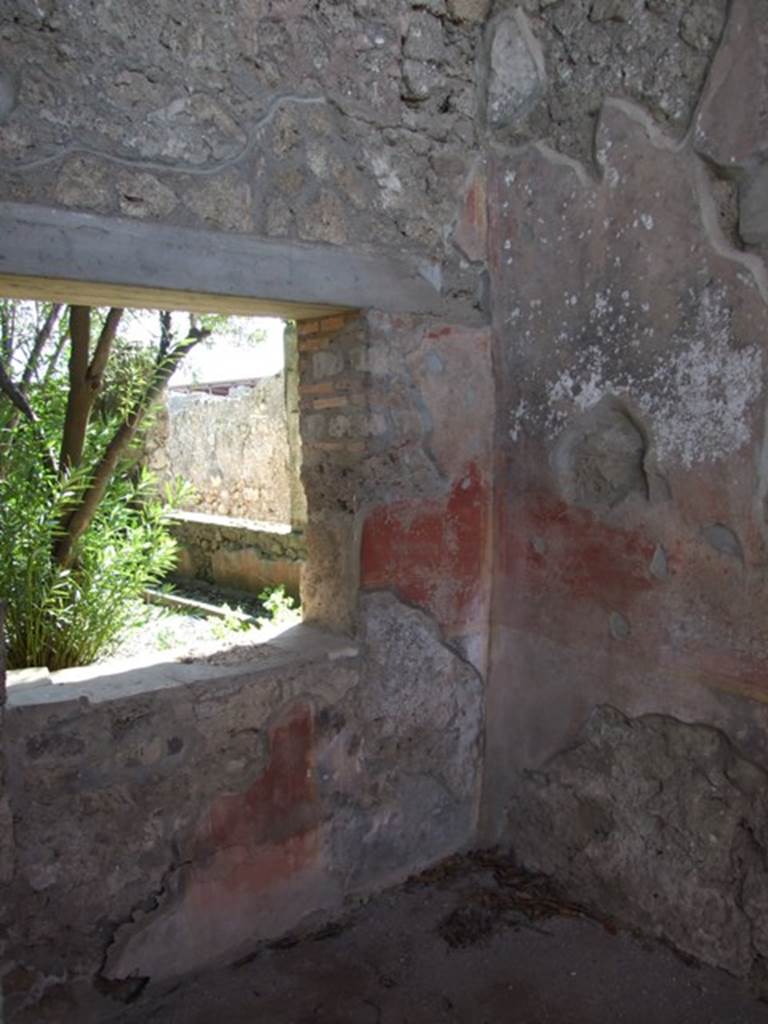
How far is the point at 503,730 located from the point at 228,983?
1.00 meters

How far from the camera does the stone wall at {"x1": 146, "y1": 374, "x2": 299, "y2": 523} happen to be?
784 centimetres

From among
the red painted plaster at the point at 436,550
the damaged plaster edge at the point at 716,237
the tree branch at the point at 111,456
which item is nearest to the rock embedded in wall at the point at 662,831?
the red painted plaster at the point at 436,550

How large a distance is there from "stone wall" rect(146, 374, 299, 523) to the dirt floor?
547 cm

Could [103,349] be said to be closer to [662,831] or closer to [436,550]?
[436,550]

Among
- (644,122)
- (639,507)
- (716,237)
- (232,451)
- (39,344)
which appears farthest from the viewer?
(232,451)

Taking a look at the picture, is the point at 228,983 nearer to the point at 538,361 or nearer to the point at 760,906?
the point at 760,906

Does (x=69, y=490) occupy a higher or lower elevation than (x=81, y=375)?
lower

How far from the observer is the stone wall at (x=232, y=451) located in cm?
784

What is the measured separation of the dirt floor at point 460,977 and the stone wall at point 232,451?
547 centimetres

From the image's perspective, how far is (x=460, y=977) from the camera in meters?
2.04

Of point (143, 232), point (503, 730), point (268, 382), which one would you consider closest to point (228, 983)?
point (503, 730)

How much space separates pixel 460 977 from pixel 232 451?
6.71 m

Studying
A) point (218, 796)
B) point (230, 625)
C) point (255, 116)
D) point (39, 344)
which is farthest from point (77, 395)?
point (218, 796)

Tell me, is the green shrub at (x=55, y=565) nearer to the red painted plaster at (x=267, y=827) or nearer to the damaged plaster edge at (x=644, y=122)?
the red painted plaster at (x=267, y=827)
